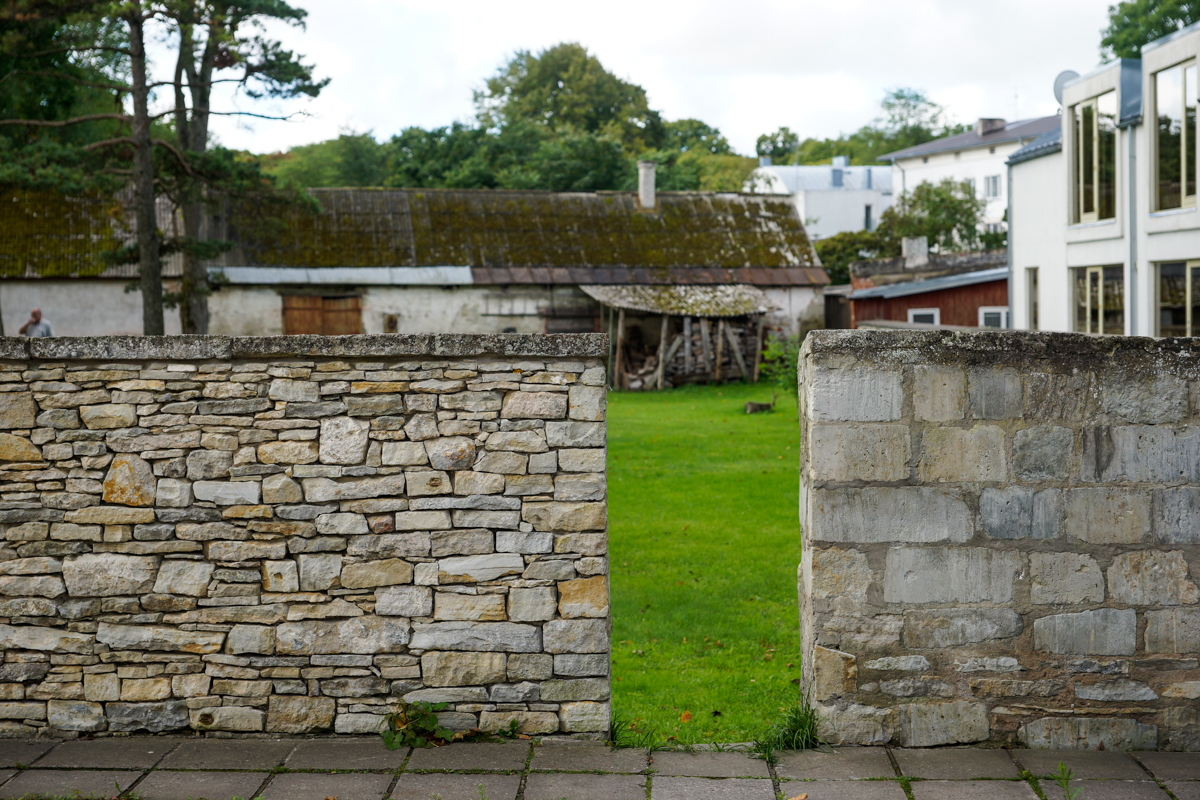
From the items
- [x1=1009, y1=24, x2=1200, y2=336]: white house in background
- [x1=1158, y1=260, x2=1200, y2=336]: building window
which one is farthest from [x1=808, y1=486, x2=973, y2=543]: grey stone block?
[x1=1158, y1=260, x2=1200, y2=336]: building window

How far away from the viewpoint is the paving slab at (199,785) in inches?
151

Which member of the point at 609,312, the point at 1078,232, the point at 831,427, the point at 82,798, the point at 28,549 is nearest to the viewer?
the point at 82,798

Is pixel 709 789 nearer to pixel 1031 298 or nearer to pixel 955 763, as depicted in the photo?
pixel 955 763

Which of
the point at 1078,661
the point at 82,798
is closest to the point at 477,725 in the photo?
the point at 82,798

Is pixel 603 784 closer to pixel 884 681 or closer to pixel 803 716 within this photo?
pixel 803 716

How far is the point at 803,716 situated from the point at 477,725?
1.42m

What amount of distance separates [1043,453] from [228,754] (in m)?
3.64

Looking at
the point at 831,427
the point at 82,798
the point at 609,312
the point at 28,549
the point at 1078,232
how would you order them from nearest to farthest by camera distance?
1. the point at 82,798
2. the point at 831,427
3. the point at 28,549
4. the point at 1078,232
5. the point at 609,312

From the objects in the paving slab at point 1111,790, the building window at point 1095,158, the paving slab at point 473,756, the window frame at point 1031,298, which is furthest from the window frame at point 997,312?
the paving slab at point 473,756

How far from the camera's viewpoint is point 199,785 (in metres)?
3.92

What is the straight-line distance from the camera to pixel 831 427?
13.6 feet

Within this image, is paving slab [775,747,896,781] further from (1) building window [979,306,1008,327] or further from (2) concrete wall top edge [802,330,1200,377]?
(1) building window [979,306,1008,327]

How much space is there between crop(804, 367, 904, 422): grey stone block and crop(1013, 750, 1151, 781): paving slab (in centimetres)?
149

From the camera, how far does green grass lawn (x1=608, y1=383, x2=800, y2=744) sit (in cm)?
528
